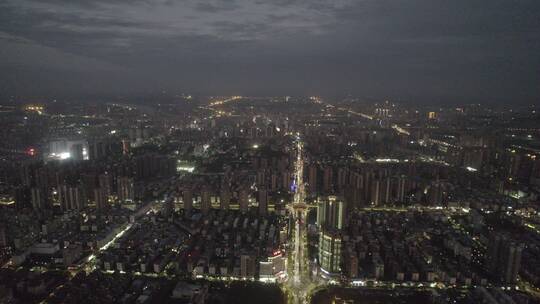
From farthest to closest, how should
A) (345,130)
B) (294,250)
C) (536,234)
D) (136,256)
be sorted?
1. (345,130)
2. (536,234)
3. (294,250)
4. (136,256)

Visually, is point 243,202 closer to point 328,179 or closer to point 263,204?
point 263,204

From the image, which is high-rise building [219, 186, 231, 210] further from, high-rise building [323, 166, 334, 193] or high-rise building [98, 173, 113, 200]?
high-rise building [98, 173, 113, 200]

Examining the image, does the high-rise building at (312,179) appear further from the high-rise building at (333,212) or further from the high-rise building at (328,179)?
the high-rise building at (333,212)

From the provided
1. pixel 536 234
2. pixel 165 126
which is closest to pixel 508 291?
pixel 536 234

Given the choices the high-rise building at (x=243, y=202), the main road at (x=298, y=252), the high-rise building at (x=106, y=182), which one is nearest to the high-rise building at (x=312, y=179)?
the main road at (x=298, y=252)

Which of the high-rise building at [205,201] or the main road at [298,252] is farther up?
the high-rise building at [205,201]

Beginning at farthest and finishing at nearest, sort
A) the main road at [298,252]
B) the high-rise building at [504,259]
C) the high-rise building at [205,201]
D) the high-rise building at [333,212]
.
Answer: the high-rise building at [205,201] < the high-rise building at [333,212] < the high-rise building at [504,259] < the main road at [298,252]

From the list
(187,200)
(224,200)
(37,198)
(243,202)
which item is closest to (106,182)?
(37,198)

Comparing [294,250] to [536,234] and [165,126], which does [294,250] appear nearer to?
[536,234]
